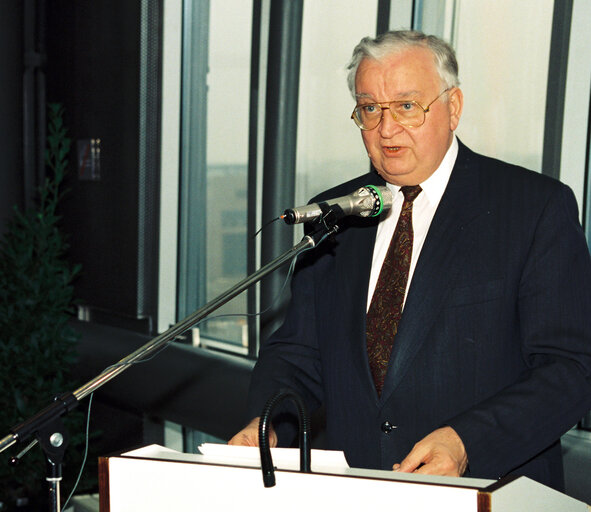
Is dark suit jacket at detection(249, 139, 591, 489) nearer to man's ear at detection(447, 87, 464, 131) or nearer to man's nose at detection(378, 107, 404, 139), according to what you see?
man's ear at detection(447, 87, 464, 131)

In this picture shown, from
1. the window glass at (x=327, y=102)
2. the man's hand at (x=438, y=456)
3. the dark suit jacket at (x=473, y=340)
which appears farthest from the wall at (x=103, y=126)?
the man's hand at (x=438, y=456)

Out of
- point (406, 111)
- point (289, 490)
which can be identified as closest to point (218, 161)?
point (406, 111)

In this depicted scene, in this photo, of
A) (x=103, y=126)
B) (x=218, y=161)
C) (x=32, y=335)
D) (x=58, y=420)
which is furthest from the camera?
(x=103, y=126)

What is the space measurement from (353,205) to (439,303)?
1.21 ft

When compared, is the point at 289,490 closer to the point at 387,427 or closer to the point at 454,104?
the point at 387,427

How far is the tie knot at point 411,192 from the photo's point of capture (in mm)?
1998

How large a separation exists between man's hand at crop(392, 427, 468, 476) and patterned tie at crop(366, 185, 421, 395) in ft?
1.22

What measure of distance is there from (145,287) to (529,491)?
3.97 meters

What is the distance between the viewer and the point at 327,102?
375 centimetres

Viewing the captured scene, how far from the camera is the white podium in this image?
3.51ft

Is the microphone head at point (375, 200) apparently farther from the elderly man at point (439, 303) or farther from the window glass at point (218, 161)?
the window glass at point (218, 161)

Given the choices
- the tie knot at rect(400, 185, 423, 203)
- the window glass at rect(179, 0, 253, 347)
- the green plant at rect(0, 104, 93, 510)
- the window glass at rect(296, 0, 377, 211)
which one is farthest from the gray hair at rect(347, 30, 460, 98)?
the green plant at rect(0, 104, 93, 510)

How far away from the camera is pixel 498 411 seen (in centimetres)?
161

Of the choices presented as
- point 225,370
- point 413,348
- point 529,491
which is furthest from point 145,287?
point 529,491
